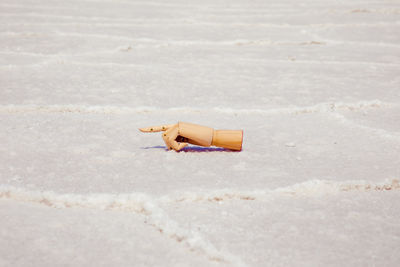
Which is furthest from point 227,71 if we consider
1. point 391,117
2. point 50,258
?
point 50,258

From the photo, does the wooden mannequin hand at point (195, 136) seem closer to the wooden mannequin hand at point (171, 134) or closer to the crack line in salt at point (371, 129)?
the wooden mannequin hand at point (171, 134)

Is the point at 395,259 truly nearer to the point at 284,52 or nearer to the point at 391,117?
the point at 391,117

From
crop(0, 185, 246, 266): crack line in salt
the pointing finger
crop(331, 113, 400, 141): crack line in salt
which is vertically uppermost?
the pointing finger

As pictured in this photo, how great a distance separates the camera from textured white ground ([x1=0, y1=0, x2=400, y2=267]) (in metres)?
0.97

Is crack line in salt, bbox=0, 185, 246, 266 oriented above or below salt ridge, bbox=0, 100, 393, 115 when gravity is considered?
below

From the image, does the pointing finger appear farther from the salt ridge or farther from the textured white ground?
the salt ridge

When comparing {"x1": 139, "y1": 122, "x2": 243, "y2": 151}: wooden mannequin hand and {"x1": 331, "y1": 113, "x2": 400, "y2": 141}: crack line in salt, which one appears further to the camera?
{"x1": 331, "y1": 113, "x2": 400, "y2": 141}: crack line in salt

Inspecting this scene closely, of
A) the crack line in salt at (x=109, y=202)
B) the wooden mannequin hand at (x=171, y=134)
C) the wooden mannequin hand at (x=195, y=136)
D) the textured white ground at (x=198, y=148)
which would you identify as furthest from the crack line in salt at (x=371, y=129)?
the crack line in salt at (x=109, y=202)

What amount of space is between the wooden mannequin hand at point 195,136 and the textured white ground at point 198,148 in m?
0.04

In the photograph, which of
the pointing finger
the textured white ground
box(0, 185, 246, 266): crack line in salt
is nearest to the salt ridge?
the textured white ground

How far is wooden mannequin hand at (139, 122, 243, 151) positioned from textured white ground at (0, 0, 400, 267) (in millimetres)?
37

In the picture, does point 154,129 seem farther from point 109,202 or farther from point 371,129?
point 371,129

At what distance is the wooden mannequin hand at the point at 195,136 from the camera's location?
4.48 ft

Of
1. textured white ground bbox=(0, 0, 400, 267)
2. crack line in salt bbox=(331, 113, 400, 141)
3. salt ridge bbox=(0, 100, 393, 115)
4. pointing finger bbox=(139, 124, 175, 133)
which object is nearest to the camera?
textured white ground bbox=(0, 0, 400, 267)
